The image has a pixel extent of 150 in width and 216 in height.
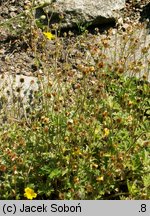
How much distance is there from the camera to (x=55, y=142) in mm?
3605

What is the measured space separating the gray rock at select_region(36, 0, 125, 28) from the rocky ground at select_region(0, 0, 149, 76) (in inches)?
7.8

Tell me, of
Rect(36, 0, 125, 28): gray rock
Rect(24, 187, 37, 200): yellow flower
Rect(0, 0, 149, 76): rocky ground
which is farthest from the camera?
Rect(36, 0, 125, 28): gray rock

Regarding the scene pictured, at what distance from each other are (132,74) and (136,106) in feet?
0.89

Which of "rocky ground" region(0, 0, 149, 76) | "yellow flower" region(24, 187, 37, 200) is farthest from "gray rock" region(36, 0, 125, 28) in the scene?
"yellow flower" region(24, 187, 37, 200)

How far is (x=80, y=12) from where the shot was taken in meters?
5.11

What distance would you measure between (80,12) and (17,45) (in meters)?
0.72

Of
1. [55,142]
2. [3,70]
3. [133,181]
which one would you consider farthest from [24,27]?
[133,181]

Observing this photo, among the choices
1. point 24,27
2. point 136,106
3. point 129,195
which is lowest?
point 129,195

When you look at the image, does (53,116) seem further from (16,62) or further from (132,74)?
(16,62)

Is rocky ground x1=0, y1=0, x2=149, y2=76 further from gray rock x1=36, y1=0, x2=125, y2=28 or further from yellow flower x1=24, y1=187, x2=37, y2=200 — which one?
yellow flower x1=24, y1=187, x2=37, y2=200

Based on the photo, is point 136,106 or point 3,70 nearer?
point 136,106

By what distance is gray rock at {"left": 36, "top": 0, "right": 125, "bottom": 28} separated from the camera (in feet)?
16.7

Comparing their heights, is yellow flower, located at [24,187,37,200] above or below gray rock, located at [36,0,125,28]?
below
